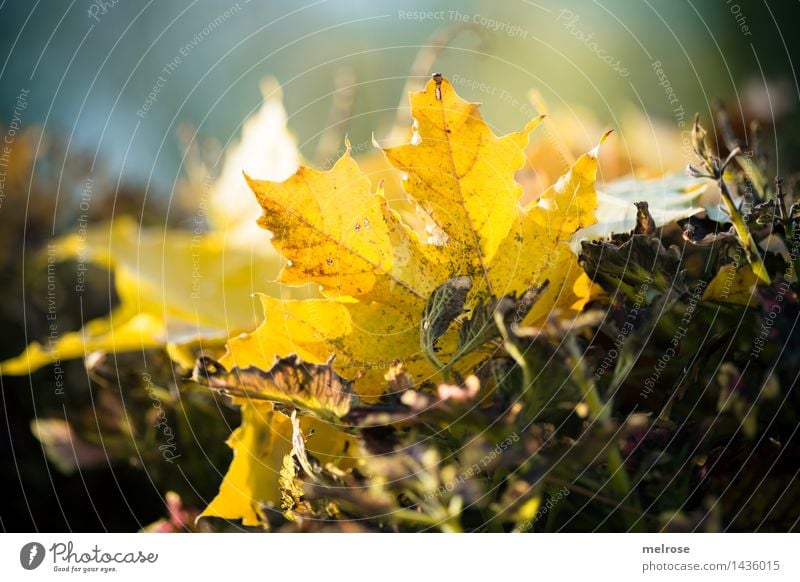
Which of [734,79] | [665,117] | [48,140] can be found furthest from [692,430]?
[48,140]

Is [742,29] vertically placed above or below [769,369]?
above

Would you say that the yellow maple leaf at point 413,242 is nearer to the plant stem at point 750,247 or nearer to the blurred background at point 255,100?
the plant stem at point 750,247

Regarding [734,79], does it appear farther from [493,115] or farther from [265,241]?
[265,241]

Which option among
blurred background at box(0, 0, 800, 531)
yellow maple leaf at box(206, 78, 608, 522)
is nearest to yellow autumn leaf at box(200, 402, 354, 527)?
yellow maple leaf at box(206, 78, 608, 522)

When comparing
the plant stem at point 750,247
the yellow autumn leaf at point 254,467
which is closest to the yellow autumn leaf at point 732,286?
the plant stem at point 750,247

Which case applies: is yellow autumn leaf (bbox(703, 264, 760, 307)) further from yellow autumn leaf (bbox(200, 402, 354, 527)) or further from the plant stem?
yellow autumn leaf (bbox(200, 402, 354, 527))
